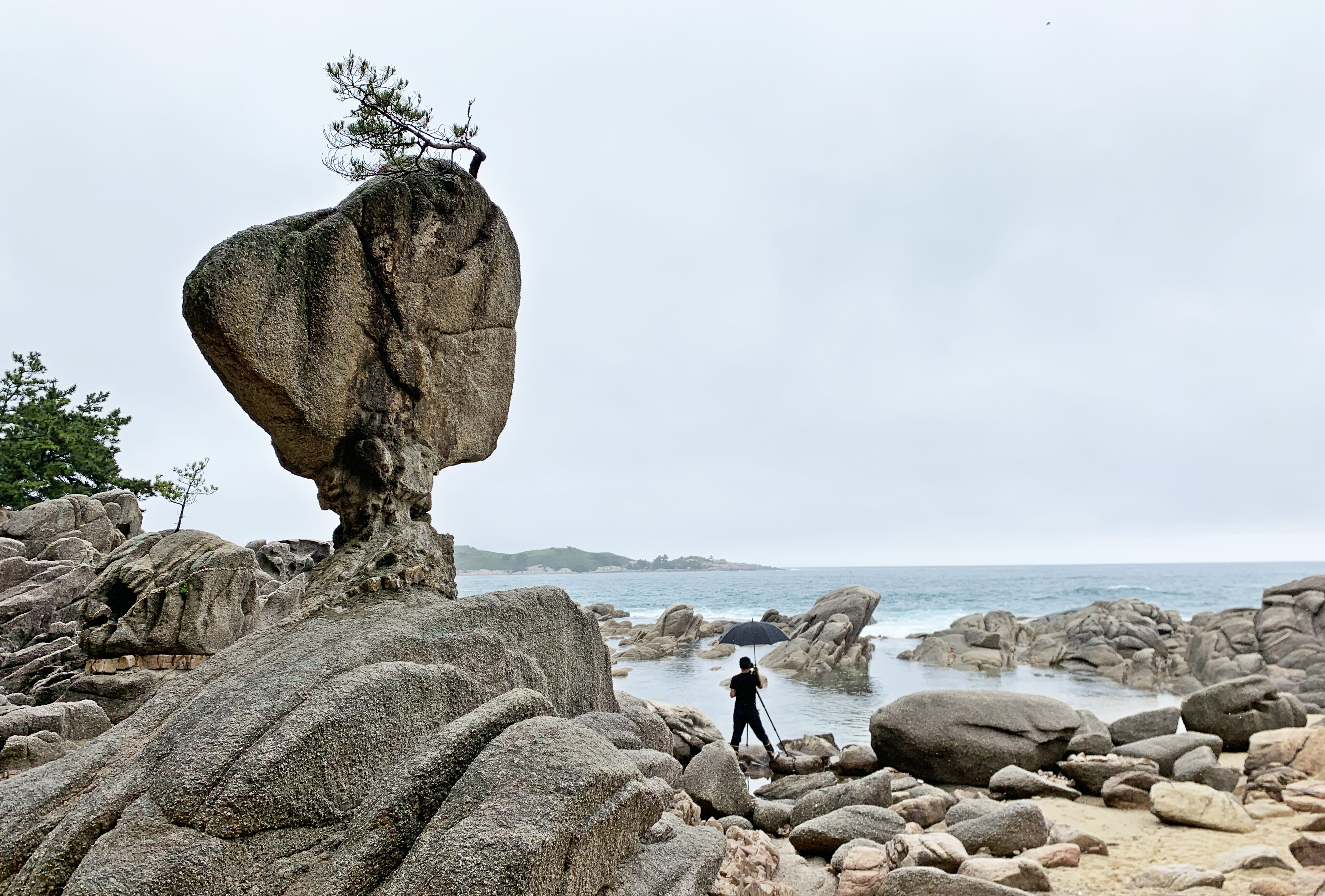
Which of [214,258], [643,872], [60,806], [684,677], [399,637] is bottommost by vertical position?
[684,677]

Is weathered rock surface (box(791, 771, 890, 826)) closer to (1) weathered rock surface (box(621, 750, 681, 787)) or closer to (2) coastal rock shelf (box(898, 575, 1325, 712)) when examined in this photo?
(1) weathered rock surface (box(621, 750, 681, 787))

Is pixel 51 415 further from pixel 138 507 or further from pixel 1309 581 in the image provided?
pixel 1309 581

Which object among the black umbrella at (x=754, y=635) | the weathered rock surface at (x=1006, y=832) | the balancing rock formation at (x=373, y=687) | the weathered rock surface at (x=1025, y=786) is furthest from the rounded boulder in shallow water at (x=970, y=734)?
the balancing rock formation at (x=373, y=687)

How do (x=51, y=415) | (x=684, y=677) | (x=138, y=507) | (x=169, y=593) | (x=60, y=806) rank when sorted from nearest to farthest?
(x=60, y=806)
(x=169, y=593)
(x=138, y=507)
(x=684, y=677)
(x=51, y=415)

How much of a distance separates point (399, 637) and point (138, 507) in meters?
23.6

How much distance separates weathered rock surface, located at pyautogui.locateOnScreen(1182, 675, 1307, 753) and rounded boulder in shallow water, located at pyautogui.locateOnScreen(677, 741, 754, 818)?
7956 mm

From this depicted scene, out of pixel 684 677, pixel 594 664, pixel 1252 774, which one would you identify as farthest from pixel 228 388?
pixel 684 677

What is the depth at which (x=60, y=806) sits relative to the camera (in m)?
3.98

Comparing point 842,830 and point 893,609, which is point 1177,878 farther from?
point 893,609

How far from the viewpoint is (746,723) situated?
40.4 feet

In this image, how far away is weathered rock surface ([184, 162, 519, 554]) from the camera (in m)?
5.12

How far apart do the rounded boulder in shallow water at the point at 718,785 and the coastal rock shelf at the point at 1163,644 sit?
13.9 meters

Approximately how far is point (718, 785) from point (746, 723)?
384cm

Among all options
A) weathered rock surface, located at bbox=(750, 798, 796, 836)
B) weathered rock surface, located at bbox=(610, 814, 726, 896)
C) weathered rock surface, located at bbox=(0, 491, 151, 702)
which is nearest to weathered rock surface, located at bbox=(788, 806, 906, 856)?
weathered rock surface, located at bbox=(750, 798, 796, 836)
